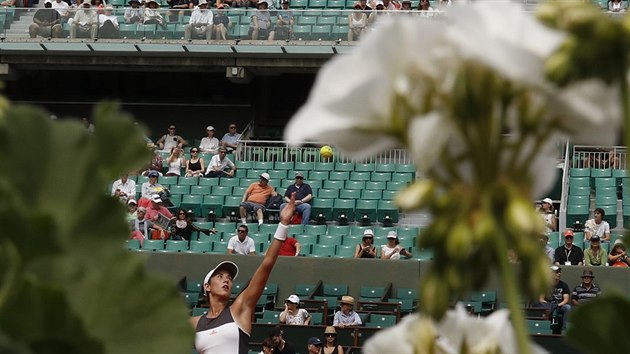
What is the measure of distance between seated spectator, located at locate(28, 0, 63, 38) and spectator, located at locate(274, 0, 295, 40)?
186 inches

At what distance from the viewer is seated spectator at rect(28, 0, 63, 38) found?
27.9m

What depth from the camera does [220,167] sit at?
2470cm

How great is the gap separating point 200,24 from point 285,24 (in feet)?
6.26

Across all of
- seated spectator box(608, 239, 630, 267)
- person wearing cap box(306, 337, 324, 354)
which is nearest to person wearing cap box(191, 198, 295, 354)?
person wearing cap box(306, 337, 324, 354)

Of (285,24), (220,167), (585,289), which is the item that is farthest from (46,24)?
(585,289)

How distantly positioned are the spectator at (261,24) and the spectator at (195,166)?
3.65 metres

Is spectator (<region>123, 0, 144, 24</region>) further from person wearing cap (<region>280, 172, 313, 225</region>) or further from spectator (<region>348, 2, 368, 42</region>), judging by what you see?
person wearing cap (<region>280, 172, 313, 225</region>)

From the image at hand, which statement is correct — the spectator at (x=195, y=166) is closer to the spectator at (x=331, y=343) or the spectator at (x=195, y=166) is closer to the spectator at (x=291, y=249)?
the spectator at (x=291, y=249)

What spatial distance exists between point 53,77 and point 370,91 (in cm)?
3297

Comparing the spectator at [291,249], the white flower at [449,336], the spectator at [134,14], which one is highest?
the spectator at [134,14]

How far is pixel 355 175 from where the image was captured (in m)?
24.5

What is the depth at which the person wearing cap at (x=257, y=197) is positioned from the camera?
22.1 meters

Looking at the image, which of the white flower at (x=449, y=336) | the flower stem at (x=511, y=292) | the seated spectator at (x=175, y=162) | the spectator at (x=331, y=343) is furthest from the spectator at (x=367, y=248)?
the flower stem at (x=511, y=292)

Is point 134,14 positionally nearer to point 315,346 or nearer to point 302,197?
point 302,197
